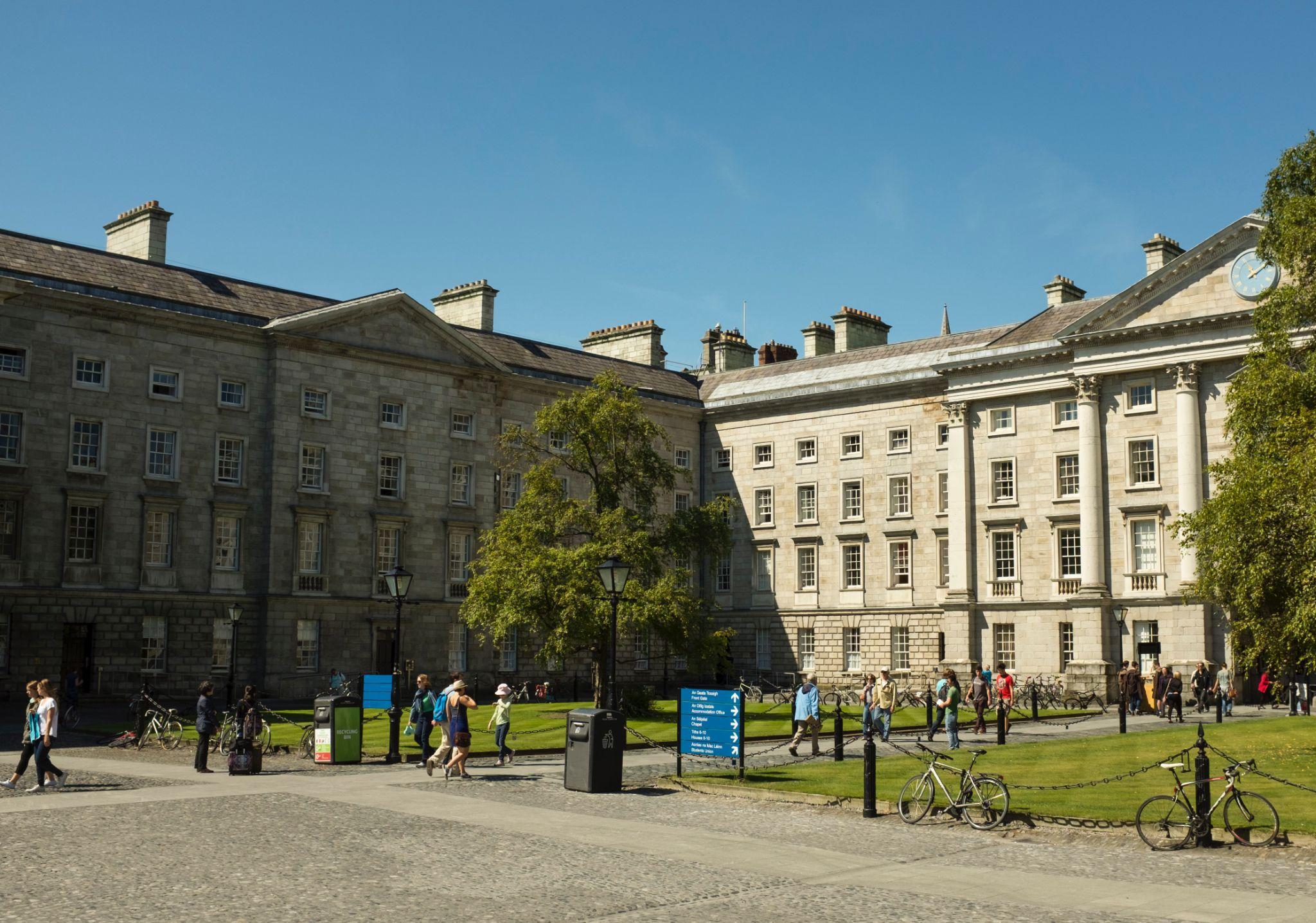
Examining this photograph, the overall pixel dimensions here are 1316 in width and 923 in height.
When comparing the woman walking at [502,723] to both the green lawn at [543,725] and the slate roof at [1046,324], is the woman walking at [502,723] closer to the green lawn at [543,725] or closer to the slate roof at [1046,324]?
the green lawn at [543,725]

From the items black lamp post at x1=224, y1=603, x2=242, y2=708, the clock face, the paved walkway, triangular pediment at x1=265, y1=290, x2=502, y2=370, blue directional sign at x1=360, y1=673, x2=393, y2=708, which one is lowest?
the paved walkway

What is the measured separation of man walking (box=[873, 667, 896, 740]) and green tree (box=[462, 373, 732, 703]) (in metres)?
9.83

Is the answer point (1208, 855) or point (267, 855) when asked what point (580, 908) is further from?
point (1208, 855)

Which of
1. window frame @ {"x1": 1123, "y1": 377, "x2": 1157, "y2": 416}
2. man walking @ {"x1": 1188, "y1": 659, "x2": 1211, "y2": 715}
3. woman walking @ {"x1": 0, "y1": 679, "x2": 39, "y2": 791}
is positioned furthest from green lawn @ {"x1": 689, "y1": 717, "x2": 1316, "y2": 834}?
window frame @ {"x1": 1123, "y1": 377, "x2": 1157, "y2": 416}

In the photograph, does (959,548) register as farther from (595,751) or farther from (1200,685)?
(595,751)

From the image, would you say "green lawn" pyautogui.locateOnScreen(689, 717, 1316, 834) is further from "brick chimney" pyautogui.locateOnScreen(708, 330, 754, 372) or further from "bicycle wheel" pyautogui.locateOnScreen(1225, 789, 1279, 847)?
"brick chimney" pyautogui.locateOnScreen(708, 330, 754, 372)

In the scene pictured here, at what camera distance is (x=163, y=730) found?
31.9 meters

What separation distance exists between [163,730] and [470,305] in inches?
1333

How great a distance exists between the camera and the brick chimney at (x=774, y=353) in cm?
7594

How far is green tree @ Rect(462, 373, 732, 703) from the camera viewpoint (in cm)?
4019

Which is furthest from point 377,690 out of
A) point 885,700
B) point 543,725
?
point 885,700

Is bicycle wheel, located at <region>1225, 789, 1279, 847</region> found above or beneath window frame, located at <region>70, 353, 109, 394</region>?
beneath

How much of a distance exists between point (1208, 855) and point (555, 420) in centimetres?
2878

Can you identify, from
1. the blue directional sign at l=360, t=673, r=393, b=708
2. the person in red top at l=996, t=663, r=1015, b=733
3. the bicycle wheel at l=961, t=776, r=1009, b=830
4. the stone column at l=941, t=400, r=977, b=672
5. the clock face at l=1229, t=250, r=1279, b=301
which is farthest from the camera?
the stone column at l=941, t=400, r=977, b=672
